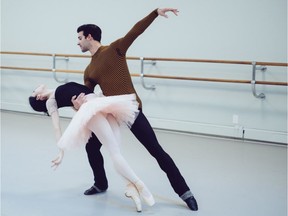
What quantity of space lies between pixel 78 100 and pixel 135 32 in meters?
0.55

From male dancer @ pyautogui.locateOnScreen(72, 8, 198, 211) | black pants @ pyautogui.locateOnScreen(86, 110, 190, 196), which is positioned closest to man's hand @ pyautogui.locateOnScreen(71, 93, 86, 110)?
male dancer @ pyautogui.locateOnScreen(72, 8, 198, 211)

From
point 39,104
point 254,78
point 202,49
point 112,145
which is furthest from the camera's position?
point 202,49

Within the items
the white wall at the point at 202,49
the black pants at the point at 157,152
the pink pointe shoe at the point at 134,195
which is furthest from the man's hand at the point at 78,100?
the white wall at the point at 202,49

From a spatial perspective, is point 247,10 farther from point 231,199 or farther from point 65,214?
point 65,214

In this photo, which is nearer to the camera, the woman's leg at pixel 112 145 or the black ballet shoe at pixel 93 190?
the woman's leg at pixel 112 145

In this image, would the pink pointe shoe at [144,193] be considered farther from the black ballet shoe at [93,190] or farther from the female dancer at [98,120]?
the black ballet shoe at [93,190]

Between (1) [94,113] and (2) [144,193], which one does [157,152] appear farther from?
(1) [94,113]

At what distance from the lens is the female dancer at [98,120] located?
2.79m

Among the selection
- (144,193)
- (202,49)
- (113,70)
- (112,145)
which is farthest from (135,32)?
(202,49)

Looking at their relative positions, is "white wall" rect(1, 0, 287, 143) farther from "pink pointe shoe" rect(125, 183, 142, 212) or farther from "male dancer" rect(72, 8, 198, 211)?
"pink pointe shoe" rect(125, 183, 142, 212)

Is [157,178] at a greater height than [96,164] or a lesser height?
lesser

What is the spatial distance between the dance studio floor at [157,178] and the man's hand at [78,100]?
25.9 inches

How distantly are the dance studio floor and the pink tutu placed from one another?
0.46m

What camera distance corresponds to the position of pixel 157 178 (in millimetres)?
3709
